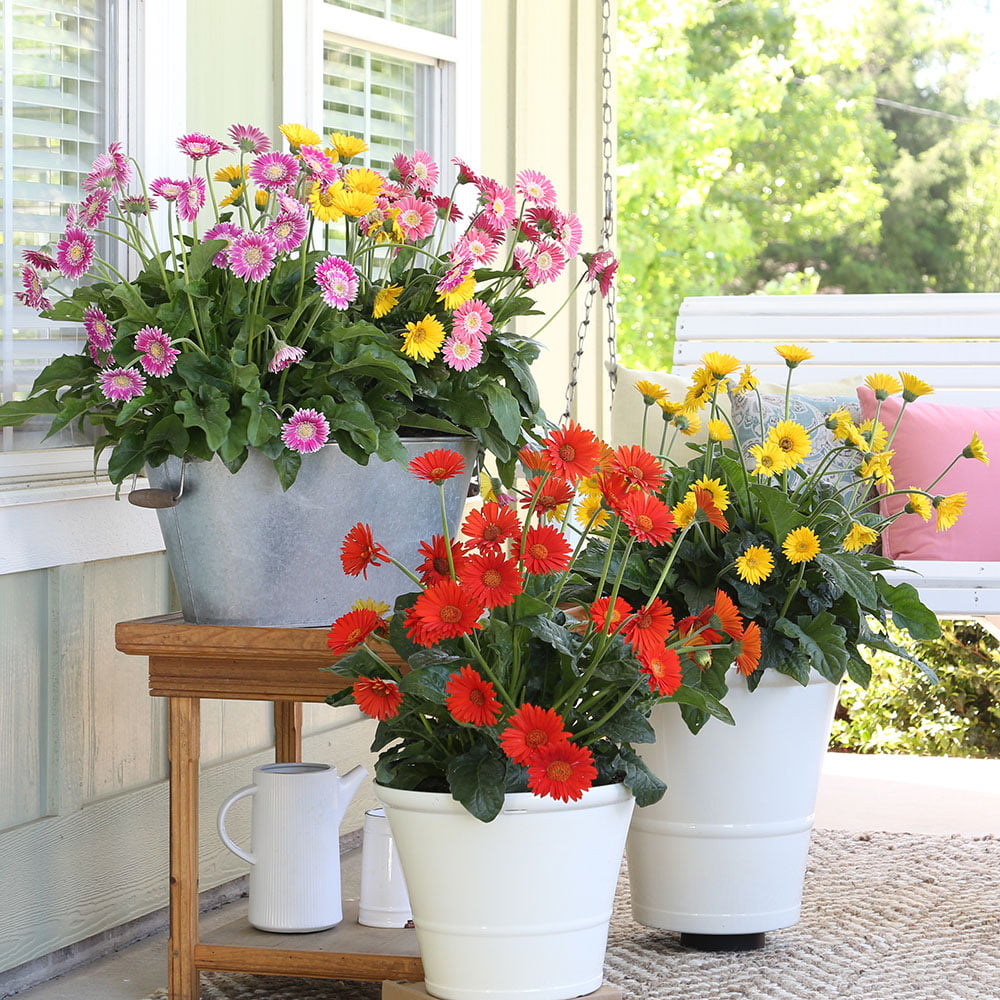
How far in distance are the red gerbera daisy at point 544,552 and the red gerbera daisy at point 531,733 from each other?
13 cm

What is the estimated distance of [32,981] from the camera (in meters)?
1.86

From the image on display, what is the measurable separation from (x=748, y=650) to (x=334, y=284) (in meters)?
0.60

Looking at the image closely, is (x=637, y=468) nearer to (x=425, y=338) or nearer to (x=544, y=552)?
(x=544, y=552)

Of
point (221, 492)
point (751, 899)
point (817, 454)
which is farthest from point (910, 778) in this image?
point (221, 492)

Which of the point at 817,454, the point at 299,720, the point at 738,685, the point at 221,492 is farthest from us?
the point at 817,454

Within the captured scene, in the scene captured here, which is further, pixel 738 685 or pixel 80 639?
pixel 80 639

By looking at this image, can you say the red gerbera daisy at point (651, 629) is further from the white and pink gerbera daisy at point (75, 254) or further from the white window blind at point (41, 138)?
the white window blind at point (41, 138)

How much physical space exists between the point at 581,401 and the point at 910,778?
115 centimetres

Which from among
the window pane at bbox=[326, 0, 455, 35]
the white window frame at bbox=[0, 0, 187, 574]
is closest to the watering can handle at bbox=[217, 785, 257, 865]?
the white window frame at bbox=[0, 0, 187, 574]

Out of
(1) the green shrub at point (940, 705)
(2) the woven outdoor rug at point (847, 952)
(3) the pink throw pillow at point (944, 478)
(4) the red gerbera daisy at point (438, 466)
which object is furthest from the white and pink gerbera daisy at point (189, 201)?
(1) the green shrub at point (940, 705)

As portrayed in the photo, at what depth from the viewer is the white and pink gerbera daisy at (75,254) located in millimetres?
1611

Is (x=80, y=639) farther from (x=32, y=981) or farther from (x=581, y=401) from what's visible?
(x=581, y=401)

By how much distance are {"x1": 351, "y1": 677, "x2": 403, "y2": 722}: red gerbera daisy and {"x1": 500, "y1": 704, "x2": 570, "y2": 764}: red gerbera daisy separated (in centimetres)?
13

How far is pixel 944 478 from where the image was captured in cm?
280
